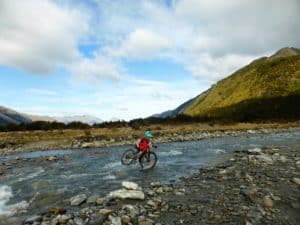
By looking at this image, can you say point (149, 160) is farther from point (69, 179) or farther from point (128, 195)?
point (128, 195)

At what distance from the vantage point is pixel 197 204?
14.6m

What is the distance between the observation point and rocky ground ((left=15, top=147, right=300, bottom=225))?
505 inches

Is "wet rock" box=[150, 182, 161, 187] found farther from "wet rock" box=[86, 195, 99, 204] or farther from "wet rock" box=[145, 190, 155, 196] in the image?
"wet rock" box=[86, 195, 99, 204]

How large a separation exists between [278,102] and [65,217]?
468ft

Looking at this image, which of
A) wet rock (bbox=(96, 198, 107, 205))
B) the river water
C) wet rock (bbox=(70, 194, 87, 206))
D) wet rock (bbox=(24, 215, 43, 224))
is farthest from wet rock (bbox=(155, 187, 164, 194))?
wet rock (bbox=(24, 215, 43, 224))

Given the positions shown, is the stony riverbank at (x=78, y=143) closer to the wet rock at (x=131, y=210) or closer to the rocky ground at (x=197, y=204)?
the rocky ground at (x=197, y=204)

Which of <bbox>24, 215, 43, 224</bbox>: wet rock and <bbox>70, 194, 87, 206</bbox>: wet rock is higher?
<bbox>70, 194, 87, 206</bbox>: wet rock

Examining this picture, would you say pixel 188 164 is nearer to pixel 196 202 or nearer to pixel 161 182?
pixel 161 182

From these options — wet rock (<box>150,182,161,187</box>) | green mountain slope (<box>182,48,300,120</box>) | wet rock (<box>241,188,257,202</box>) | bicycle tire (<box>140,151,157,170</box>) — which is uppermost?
green mountain slope (<box>182,48,300,120</box>)

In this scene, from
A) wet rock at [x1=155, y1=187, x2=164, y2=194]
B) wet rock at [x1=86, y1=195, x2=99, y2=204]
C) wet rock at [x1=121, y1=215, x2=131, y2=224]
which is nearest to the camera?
wet rock at [x1=121, y1=215, x2=131, y2=224]

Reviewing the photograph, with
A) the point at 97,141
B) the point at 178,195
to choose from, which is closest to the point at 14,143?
the point at 97,141

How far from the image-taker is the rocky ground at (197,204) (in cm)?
1283

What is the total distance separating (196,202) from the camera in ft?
49.1

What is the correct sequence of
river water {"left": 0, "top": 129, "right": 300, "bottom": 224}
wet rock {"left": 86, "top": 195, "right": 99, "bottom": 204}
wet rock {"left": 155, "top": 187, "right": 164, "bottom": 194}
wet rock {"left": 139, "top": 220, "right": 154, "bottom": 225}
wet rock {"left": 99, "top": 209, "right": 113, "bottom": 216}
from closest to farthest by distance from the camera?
wet rock {"left": 139, "top": 220, "right": 154, "bottom": 225}, wet rock {"left": 99, "top": 209, "right": 113, "bottom": 216}, wet rock {"left": 86, "top": 195, "right": 99, "bottom": 204}, river water {"left": 0, "top": 129, "right": 300, "bottom": 224}, wet rock {"left": 155, "top": 187, "right": 164, "bottom": 194}
